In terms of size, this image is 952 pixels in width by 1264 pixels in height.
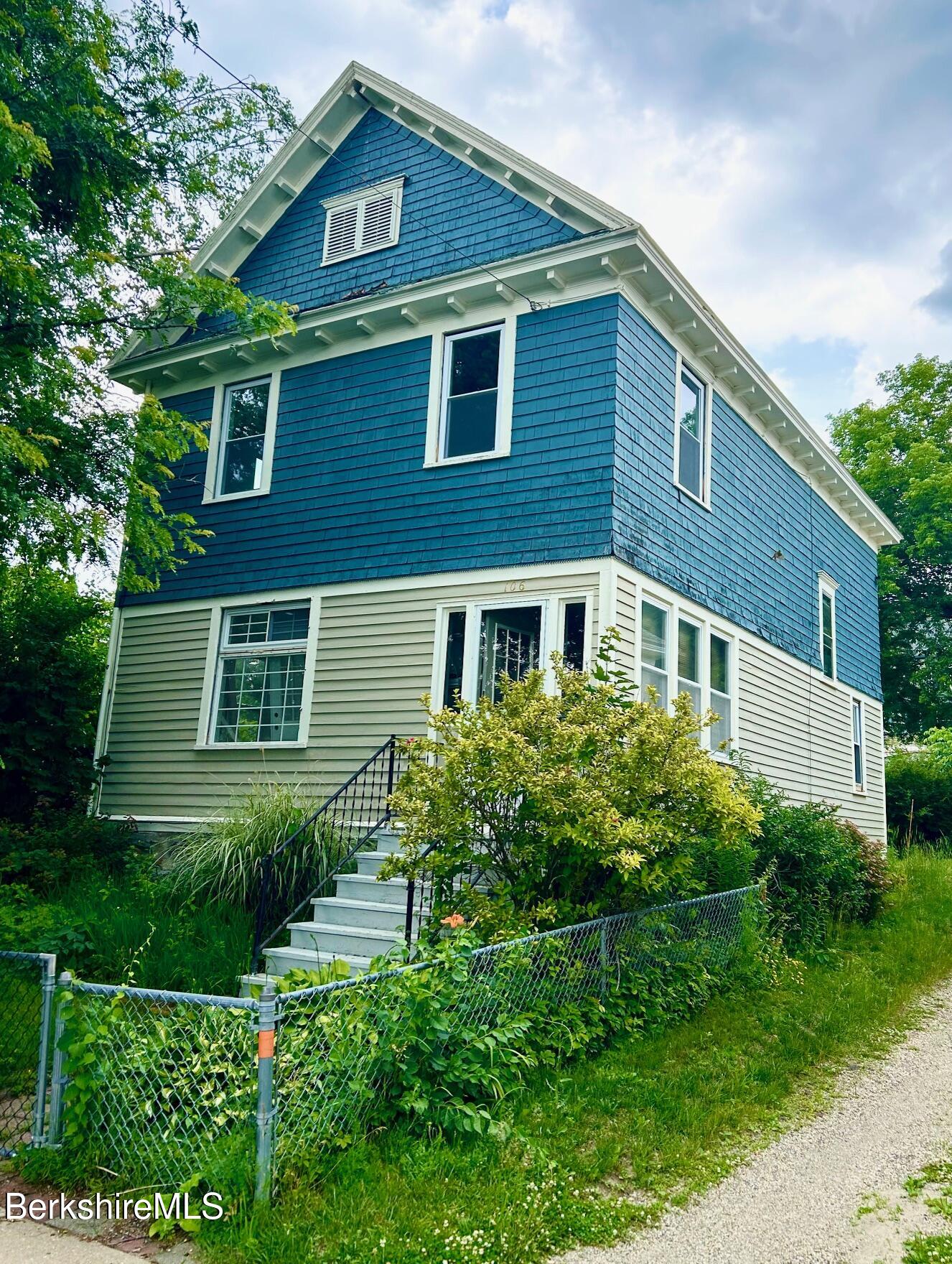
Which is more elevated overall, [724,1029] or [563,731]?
[563,731]

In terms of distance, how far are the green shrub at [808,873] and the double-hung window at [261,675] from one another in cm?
527

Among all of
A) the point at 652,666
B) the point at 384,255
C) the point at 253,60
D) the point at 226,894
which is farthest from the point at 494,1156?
the point at 253,60

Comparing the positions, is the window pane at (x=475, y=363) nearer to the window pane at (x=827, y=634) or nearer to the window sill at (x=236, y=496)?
the window sill at (x=236, y=496)

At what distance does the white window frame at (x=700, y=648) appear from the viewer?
1041cm

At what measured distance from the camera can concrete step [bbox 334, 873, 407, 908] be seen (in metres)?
8.68

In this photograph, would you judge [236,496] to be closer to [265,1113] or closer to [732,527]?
[732,527]

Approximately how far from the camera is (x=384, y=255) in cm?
1244

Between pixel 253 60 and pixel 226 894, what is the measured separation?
1002 centimetres

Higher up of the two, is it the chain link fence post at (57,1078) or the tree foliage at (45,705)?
the tree foliage at (45,705)

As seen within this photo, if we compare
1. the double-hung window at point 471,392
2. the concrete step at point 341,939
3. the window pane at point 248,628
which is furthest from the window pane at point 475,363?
the concrete step at point 341,939

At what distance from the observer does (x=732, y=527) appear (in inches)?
517

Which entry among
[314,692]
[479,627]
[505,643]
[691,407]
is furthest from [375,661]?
[691,407]

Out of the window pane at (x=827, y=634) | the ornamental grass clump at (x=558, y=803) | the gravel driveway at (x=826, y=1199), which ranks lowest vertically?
the gravel driveway at (x=826, y=1199)

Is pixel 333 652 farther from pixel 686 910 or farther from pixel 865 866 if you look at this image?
pixel 865 866
